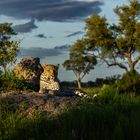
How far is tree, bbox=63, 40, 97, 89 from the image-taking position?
9556cm

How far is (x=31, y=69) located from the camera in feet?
67.5

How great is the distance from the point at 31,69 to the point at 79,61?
272 feet

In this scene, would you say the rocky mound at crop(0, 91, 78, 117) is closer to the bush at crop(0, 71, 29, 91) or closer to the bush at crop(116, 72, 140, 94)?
the bush at crop(0, 71, 29, 91)

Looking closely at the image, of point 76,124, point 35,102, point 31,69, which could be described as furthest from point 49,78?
point 76,124

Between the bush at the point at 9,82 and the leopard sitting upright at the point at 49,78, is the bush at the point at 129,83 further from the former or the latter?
the bush at the point at 9,82

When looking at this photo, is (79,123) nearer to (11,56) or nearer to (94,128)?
(94,128)

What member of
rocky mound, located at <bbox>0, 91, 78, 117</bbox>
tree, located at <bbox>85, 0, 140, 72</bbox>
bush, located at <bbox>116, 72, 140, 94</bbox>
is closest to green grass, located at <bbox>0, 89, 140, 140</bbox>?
rocky mound, located at <bbox>0, 91, 78, 117</bbox>

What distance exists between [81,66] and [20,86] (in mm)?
94558

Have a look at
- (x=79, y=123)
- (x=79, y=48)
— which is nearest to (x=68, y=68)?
(x=79, y=48)

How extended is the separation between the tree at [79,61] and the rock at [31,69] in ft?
237

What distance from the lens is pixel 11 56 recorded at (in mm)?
18391

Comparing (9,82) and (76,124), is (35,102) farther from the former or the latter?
(9,82)

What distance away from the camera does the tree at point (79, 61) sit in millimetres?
95562

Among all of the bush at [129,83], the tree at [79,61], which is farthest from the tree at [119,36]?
the bush at [129,83]
